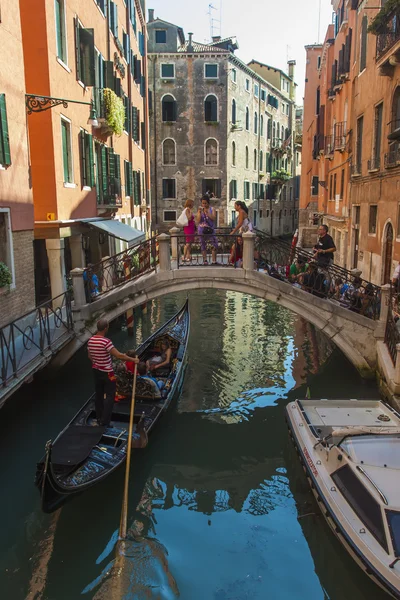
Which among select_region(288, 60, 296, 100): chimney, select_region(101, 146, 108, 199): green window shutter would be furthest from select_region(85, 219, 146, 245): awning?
select_region(288, 60, 296, 100): chimney

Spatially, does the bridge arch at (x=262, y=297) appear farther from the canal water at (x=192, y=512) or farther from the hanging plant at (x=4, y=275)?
the hanging plant at (x=4, y=275)

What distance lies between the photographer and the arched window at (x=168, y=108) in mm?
31641

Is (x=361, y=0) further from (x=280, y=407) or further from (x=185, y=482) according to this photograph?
(x=185, y=482)

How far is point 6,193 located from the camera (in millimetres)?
8969

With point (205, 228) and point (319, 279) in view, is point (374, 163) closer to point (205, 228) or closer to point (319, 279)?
point (319, 279)

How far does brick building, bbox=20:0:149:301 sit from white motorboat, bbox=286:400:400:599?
630 cm

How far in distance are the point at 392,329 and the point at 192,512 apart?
498 cm

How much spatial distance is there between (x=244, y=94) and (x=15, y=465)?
3188 cm

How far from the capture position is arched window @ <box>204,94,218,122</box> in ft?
104

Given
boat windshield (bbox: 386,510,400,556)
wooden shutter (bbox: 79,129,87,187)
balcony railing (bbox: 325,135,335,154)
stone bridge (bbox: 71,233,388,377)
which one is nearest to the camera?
boat windshield (bbox: 386,510,400,556)

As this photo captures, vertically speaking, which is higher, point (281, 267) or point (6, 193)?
point (6, 193)

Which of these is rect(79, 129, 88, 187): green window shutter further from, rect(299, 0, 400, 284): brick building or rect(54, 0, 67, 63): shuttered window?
rect(299, 0, 400, 284): brick building

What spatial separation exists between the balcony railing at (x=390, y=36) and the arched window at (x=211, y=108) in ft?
67.0

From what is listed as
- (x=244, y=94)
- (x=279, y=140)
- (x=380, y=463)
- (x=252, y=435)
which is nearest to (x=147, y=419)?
(x=252, y=435)
